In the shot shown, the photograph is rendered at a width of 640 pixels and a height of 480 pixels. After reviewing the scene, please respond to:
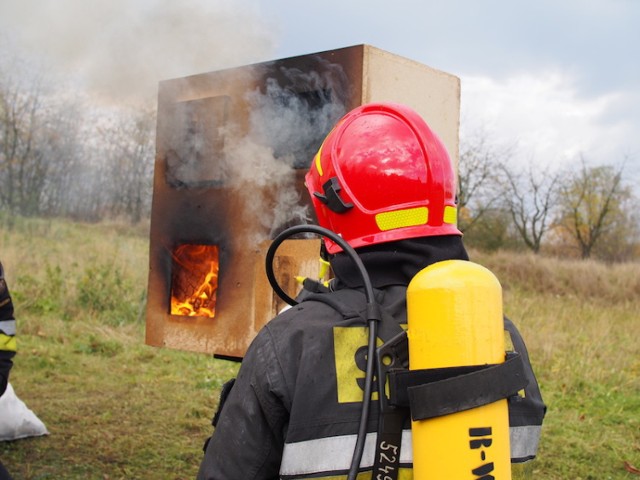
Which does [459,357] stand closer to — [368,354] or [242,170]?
[368,354]

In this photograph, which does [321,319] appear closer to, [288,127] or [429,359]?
[429,359]

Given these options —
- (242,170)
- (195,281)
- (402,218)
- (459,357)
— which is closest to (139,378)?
(195,281)

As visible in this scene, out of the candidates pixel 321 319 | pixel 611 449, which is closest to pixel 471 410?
pixel 321 319

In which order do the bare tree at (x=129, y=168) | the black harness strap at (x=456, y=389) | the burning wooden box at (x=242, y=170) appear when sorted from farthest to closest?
the bare tree at (x=129, y=168) < the burning wooden box at (x=242, y=170) < the black harness strap at (x=456, y=389)

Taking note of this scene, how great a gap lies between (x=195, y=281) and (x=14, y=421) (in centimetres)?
168

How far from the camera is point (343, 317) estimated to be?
152 centimetres

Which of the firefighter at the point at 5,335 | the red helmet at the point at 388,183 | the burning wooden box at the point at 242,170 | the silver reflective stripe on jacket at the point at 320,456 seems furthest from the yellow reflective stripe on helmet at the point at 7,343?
the silver reflective stripe on jacket at the point at 320,456

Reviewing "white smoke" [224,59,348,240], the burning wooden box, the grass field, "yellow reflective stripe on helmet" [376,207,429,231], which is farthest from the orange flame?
"yellow reflective stripe on helmet" [376,207,429,231]

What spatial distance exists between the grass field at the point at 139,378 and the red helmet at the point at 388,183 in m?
0.69

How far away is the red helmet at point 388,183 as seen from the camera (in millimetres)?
1688

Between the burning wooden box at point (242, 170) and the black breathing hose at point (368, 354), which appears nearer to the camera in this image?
the black breathing hose at point (368, 354)

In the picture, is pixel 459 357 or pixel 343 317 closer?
pixel 459 357

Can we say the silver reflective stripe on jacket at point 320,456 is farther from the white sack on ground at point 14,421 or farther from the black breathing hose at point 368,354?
the white sack on ground at point 14,421

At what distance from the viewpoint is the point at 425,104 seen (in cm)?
360
